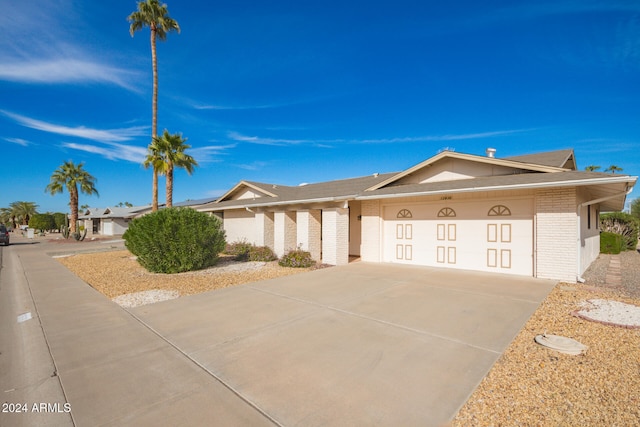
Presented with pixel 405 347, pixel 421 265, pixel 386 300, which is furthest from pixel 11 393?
pixel 421 265

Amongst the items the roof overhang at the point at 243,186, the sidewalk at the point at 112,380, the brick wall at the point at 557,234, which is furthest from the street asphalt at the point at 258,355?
the roof overhang at the point at 243,186

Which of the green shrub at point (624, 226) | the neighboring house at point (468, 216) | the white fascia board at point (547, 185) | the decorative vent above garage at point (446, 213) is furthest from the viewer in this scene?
the green shrub at point (624, 226)

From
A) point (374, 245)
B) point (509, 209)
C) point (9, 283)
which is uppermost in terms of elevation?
point (509, 209)

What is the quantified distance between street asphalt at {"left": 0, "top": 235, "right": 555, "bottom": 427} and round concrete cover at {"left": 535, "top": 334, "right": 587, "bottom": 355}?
45 centimetres

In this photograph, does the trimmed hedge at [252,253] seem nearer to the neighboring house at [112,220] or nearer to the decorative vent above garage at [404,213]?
the decorative vent above garage at [404,213]

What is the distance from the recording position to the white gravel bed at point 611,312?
542 centimetres

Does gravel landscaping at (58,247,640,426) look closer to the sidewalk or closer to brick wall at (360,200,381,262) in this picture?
the sidewalk

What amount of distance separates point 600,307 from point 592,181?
319 cm

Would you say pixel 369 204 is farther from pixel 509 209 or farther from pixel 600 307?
pixel 600 307

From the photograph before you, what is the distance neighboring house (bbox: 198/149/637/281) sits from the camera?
8.64 metres

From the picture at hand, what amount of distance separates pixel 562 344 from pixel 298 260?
360 inches

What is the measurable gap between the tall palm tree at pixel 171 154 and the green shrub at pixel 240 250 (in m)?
5.11

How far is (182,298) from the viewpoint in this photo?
25.1ft

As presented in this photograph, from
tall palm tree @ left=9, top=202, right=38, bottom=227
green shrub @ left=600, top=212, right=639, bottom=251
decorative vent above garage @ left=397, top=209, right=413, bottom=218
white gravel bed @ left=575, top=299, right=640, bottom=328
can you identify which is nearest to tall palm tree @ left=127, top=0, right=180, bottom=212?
decorative vent above garage @ left=397, top=209, right=413, bottom=218
